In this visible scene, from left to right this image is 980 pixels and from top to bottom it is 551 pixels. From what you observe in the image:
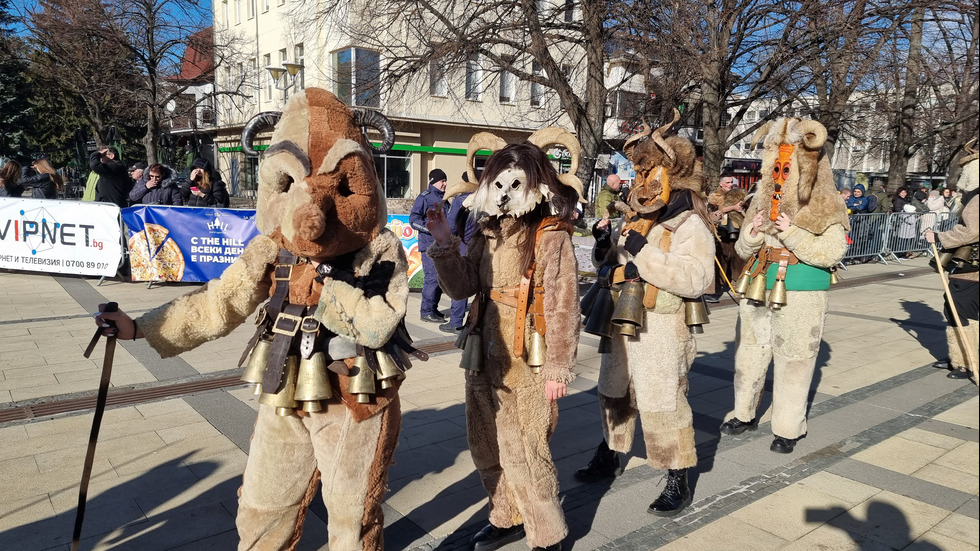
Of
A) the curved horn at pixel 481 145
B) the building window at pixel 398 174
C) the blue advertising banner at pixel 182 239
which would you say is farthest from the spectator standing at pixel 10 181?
the building window at pixel 398 174

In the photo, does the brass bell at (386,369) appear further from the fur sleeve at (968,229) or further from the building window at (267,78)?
the building window at (267,78)

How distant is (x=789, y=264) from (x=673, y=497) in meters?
1.87

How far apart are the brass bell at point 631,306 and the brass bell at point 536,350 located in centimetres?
69

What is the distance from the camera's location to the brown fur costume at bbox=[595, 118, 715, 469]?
3.43 meters

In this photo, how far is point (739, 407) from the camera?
490 cm

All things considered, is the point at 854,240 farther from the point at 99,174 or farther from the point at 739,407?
the point at 99,174

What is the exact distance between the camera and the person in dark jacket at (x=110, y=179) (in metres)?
10.6

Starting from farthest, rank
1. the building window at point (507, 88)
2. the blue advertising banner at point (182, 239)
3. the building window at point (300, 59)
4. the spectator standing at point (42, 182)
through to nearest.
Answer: the building window at point (507, 88) < the building window at point (300, 59) < the spectator standing at point (42, 182) < the blue advertising banner at point (182, 239)

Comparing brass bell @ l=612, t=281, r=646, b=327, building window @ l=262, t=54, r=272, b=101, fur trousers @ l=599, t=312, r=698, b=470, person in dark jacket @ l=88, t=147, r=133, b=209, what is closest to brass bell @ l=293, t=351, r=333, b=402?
brass bell @ l=612, t=281, r=646, b=327

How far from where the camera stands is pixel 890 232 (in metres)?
16.3

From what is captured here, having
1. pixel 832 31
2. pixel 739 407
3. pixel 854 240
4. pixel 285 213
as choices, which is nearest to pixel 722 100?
pixel 832 31

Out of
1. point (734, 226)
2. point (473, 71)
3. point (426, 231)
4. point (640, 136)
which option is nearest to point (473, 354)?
point (640, 136)

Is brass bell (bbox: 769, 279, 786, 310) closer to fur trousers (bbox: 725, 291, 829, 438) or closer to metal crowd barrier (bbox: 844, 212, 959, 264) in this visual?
fur trousers (bbox: 725, 291, 829, 438)

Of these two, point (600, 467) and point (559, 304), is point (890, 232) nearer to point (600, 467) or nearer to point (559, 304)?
point (600, 467)
